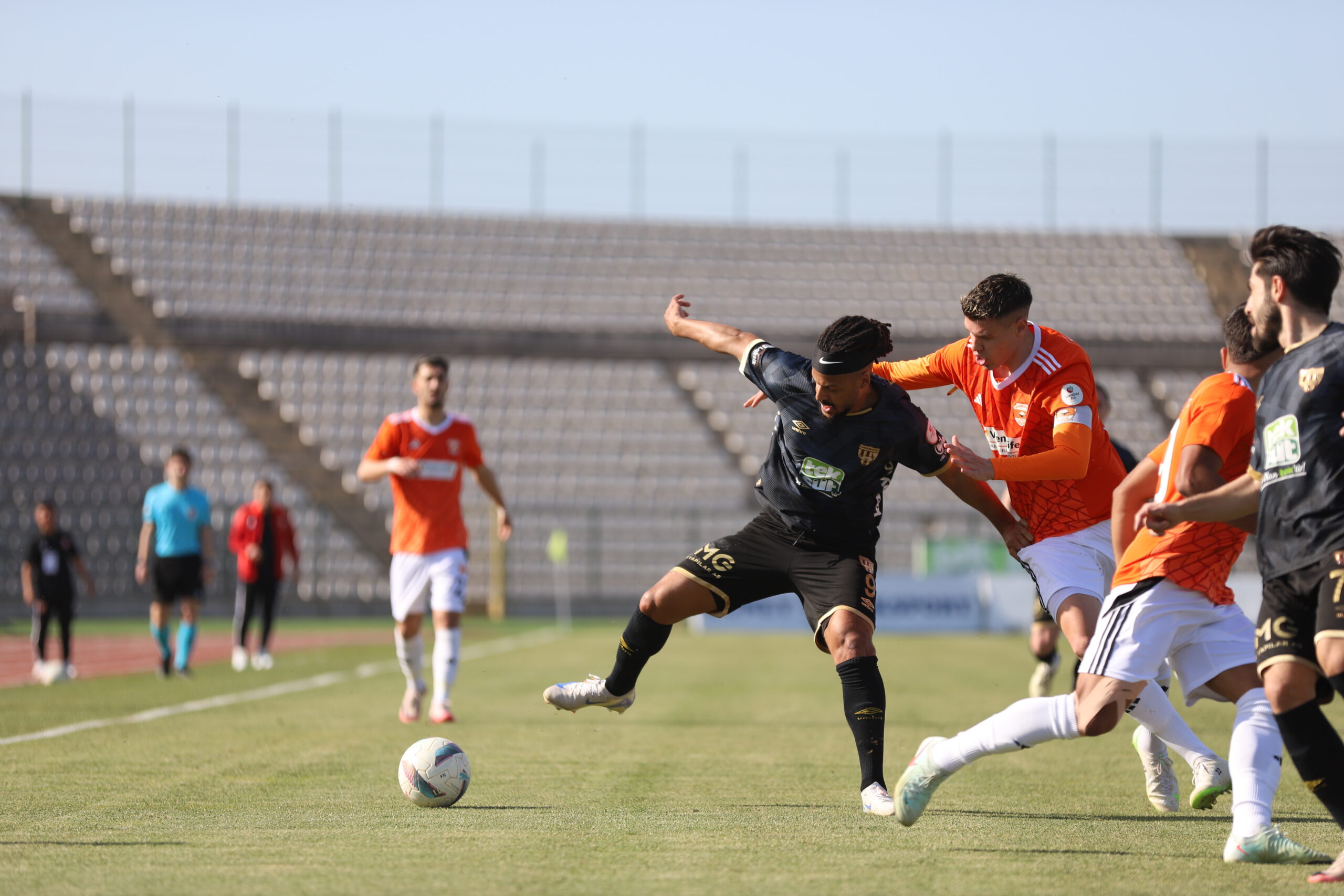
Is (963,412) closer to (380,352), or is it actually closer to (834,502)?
(380,352)

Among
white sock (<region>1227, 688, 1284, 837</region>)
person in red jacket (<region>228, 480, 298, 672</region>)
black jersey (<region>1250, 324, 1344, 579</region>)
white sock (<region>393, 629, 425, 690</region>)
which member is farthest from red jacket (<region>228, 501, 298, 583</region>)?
black jersey (<region>1250, 324, 1344, 579</region>)

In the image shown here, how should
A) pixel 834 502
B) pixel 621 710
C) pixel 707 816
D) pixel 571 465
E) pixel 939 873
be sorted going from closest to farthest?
1. pixel 939 873
2. pixel 707 816
3. pixel 834 502
4. pixel 621 710
5. pixel 571 465

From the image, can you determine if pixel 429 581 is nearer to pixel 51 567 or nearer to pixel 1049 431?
pixel 1049 431

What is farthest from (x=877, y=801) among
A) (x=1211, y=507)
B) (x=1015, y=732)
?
(x=1211, y=507)

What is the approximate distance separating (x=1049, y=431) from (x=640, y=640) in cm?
199

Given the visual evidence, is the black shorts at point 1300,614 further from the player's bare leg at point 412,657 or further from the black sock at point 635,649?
the player's bare leg at point 412,657

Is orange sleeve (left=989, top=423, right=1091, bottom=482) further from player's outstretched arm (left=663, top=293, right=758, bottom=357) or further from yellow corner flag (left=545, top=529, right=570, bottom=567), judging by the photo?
yellow corner flag (left=545, top=529, right=570, bottom=567)

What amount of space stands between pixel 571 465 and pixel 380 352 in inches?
208

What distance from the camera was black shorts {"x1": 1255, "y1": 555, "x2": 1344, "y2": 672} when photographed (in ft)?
12.7

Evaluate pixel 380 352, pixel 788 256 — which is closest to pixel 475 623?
pixel 380 352

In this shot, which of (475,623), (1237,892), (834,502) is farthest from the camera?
(475,623)

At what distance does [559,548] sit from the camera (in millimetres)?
29312

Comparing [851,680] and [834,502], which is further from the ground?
[834,502]

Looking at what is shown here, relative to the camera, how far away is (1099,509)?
5984mm
